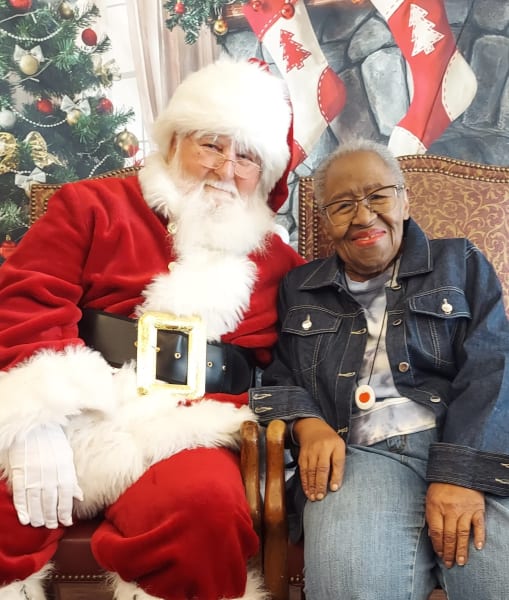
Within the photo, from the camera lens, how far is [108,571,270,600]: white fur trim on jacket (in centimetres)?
120

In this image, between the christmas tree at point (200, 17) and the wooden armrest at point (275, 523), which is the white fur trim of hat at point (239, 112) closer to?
the christmas tree at point (200, 17)

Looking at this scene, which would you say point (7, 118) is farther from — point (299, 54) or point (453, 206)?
point (453, 206)

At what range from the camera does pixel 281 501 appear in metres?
1.32

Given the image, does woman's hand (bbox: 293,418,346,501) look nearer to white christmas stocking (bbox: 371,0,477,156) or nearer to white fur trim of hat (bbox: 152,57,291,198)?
white fur trim of hat (bbox: 152,57,291,198)

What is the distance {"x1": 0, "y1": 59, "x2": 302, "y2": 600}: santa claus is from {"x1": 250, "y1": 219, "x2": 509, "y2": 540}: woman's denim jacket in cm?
15

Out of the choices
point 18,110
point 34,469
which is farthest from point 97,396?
point 18,110

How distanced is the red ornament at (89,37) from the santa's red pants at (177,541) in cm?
194

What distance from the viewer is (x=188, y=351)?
1.64 m

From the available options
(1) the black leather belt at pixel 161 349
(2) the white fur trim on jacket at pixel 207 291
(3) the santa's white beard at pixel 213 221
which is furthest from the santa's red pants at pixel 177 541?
(3) the santa's white beard at pixel 213 221

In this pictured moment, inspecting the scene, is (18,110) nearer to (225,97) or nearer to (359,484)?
(225,97)

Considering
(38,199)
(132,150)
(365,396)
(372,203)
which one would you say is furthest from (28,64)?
(365,396)

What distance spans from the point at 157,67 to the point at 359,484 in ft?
6.29

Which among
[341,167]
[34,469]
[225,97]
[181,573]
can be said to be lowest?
[181,573]

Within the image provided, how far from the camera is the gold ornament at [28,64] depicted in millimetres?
2404
